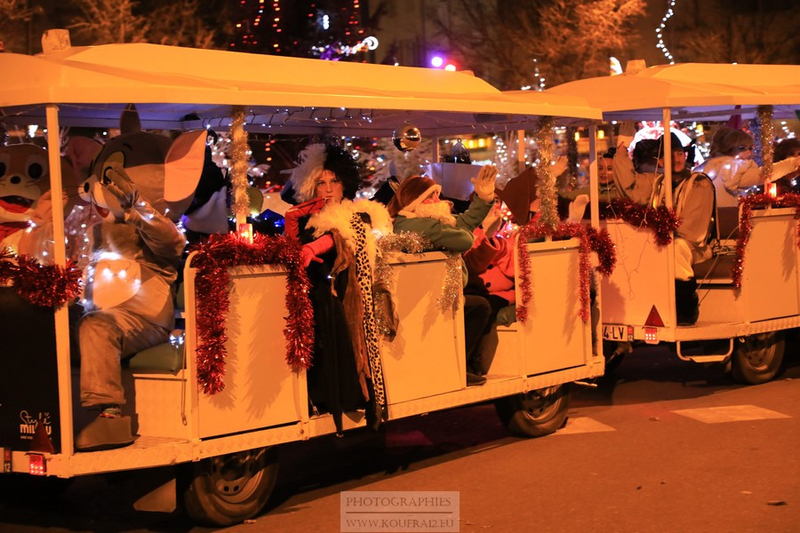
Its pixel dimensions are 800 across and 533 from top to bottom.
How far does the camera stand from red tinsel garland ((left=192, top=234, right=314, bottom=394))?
622cm

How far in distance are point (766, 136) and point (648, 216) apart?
168cm

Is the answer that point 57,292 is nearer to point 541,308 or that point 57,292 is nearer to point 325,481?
point 325,481

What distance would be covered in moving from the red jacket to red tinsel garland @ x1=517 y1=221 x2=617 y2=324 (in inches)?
7.7

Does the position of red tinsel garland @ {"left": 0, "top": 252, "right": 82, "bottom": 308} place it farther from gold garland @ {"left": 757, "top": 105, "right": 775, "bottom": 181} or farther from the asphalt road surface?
gold garland @ {"left": 757, "top": 105, "right": 775, "bottom": 181}

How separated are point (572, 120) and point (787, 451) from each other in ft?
10.5

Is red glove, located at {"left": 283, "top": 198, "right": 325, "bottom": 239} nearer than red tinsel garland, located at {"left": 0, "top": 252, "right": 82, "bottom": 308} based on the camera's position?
No

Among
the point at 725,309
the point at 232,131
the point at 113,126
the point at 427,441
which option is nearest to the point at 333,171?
the point at 232,131

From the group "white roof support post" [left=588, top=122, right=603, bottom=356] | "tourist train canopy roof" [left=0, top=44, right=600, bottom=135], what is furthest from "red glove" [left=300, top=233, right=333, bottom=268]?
"white roof support post" [left=588, top=122, right=603, bottom=356]

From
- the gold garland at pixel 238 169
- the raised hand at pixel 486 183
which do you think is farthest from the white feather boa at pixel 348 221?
the raised hand at pixel 486 183

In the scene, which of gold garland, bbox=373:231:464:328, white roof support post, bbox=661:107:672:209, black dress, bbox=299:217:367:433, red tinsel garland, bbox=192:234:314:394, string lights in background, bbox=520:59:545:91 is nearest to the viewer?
red tinsel garland, bbox=192:234:314:394

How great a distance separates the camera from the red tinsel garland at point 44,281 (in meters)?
5.91

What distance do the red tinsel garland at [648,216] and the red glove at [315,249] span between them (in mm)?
4074

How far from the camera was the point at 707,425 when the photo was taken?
354 inches

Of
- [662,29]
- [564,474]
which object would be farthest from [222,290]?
[662,29]
